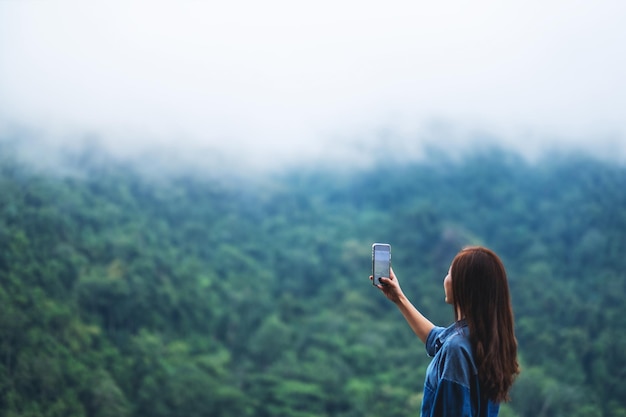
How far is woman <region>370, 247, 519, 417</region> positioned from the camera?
1.09 metres

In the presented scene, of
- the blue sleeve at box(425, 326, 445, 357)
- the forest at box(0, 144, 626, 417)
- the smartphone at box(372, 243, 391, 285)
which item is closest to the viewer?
the blue sleeve at box(425, 326, 445, 357)

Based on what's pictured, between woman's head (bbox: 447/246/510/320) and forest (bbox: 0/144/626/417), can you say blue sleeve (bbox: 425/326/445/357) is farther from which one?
forest (bbox: 0/144/626/417)

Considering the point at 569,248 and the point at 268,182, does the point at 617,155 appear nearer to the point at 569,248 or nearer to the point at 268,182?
the point at 569,248

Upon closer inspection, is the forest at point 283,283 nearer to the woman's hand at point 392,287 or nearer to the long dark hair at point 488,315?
the woman's hand at point 392,287

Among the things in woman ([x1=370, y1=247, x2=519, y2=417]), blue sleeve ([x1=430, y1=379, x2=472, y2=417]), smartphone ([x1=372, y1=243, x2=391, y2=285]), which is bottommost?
blue sleeve ([x1=430, y1=379, x2=472, y2=417])

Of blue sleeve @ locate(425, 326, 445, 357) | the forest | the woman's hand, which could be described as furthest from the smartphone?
the forest

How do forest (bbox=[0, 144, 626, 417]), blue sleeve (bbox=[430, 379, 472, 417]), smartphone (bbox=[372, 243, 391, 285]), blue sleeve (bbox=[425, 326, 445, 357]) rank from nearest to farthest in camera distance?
blue sleeve (bbox=[430, 379, 472, 417]) < blue sleeve (bbox=[425, 326, 445, 357]) < smartphone (bbox=[372, 243, 391, 285]) < forest (bbox=[0, 144, 626, 417])

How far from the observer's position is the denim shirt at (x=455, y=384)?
108cm

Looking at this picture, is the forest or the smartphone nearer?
the smartphone

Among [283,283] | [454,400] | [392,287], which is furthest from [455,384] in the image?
[283,283]

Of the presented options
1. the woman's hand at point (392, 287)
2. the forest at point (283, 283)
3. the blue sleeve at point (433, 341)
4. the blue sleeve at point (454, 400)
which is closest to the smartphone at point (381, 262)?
the woman's hand at point (392, 287)

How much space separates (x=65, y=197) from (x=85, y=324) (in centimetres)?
348

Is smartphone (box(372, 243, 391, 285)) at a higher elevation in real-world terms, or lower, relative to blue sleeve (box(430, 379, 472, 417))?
higher

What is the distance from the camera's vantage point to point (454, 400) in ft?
3.56
